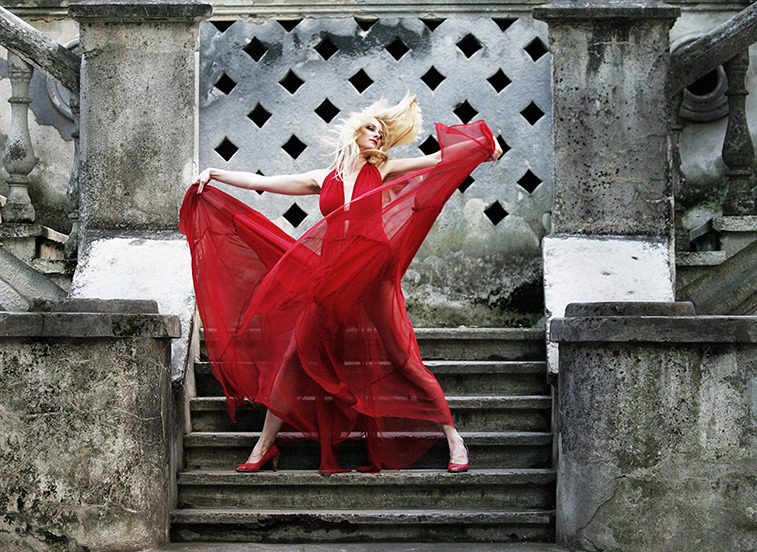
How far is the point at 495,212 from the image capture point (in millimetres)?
6871

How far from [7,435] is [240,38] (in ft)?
12.0

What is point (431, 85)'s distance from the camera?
23.0ft

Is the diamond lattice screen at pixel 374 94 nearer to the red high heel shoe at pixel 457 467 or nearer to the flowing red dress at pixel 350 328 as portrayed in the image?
the flowing red dress at pixel 350 328

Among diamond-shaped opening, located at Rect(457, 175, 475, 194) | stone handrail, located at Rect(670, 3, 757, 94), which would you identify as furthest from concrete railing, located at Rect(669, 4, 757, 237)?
diamond-shaped opening, located at Rect(457, 175, 475, 194)

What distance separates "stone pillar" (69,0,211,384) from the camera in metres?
6.15

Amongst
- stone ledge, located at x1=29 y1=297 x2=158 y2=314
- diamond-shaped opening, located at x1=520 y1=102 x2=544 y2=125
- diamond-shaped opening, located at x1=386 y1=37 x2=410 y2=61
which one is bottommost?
stone ledge, located at x1=29 y1=297 x2=158 y2=314

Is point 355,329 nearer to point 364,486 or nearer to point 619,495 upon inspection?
point 364,486

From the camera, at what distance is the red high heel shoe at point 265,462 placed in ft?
16.1

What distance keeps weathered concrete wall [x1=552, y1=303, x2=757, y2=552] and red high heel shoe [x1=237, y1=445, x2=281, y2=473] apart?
155 cm

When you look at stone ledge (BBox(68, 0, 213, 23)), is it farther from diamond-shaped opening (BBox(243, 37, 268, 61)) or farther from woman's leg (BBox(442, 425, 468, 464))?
woman's leg (BBox(442, 425, 468, 464))

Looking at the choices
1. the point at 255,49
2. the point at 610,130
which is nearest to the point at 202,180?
the point at 255,49

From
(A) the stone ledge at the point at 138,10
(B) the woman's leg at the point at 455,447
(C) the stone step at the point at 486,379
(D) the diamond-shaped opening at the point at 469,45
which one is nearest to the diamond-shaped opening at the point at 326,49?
(D) the diamond-shaped opening at the point at 469,45

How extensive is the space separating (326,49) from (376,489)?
3.64 m

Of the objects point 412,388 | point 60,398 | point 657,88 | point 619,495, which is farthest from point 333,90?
point 619,495
